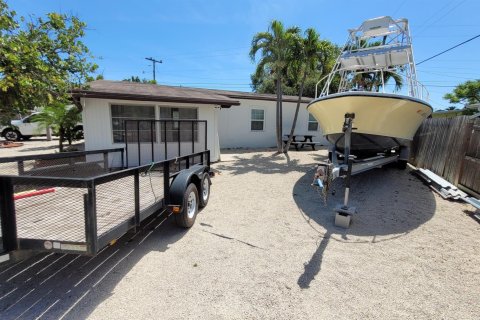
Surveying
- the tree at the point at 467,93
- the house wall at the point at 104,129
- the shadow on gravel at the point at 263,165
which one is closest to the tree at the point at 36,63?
the house wall at the point at 104,129

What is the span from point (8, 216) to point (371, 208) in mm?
5824

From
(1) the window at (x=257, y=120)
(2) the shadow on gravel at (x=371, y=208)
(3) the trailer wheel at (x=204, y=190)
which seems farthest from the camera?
(1) the window at (x=257, y=120)

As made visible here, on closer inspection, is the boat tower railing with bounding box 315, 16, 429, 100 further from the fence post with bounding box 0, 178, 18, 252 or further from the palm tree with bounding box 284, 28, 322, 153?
the fence post with bounding box 0, 178, 18, 252

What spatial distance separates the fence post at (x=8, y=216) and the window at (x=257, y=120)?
1287 cm

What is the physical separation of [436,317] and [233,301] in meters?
2.01

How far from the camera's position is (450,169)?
6.56 metres

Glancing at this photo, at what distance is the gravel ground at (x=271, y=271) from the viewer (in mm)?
2520

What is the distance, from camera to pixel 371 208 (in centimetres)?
541

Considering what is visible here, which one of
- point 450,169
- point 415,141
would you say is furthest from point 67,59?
point 415,141

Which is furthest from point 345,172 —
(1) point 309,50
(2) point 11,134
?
(2) point 11,134

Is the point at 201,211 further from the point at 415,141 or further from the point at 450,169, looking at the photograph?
the point at 415,141

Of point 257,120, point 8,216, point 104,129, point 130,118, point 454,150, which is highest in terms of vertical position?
point 257,120

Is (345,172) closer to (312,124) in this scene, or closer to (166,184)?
(166,184)

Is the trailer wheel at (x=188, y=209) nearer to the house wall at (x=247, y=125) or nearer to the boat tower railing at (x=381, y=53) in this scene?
Result: the boat tower railing at (x=381, y=53)
